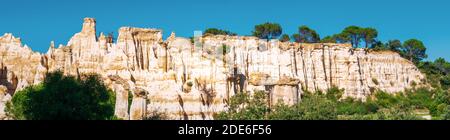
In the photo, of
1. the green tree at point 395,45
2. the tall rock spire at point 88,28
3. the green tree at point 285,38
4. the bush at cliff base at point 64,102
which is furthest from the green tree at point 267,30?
the bush at cliff base at point 64,102

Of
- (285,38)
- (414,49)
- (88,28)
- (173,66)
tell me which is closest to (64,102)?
(173,66)

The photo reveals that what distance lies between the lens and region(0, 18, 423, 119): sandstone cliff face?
43000 millimetres

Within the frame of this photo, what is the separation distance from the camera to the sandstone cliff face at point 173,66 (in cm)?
4300

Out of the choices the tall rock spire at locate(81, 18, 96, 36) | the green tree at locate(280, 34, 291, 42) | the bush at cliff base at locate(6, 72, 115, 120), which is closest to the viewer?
the bush at cliff base at locate(6, 72, 115, 120)

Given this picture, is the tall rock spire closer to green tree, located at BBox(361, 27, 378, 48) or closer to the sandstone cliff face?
the sandstone cliff face

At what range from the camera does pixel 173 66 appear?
49469 mm

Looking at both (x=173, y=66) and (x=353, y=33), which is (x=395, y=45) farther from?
(x=173, y=66)

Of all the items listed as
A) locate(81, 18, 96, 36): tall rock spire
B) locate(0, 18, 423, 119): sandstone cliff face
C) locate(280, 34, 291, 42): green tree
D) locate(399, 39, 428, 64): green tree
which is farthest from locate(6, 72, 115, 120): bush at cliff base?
locate(399, 39, 428, 64): green tree

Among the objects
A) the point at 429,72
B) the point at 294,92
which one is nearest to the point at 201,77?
the point at 294,92
